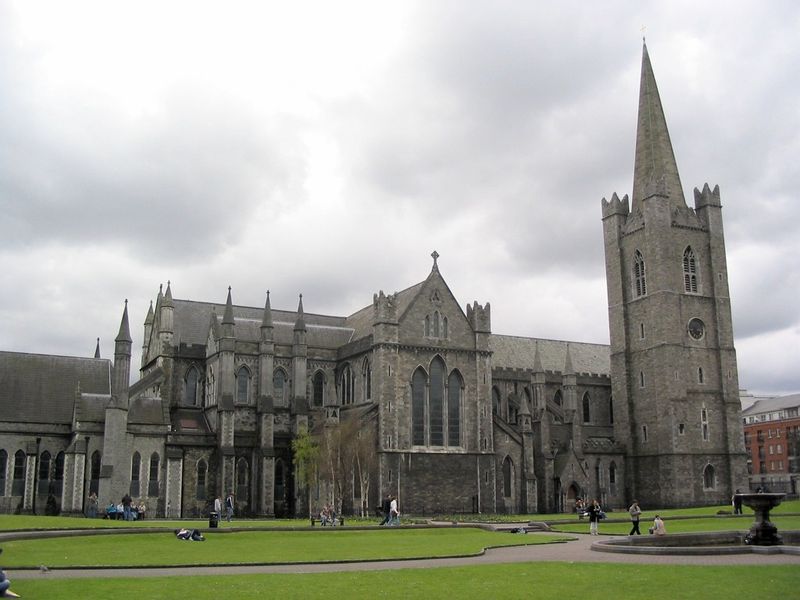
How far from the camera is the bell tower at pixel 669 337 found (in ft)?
257

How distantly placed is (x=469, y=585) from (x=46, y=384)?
2266 inches

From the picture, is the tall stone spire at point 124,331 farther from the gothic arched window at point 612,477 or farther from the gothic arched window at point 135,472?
the gothic arched window at point 612,477

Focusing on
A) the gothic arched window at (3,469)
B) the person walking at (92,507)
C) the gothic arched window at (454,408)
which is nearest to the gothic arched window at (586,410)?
the gothic arched window at (454,408)

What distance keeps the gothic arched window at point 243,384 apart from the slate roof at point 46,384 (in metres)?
A: 10.4

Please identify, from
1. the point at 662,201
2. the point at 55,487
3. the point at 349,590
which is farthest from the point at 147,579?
the point at 662,201

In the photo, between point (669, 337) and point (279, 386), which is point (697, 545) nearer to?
point (279, 386)

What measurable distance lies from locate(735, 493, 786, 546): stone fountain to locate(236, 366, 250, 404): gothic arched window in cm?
4790

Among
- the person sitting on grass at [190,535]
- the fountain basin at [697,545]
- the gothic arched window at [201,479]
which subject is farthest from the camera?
the gothic arched window at [201,479]

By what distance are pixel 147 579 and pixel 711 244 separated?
72639 millimetres

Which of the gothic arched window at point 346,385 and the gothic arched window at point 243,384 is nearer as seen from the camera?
the gothic arched window at point 243,384

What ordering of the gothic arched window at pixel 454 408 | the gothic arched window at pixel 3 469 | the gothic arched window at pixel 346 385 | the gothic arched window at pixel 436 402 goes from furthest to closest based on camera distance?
the gothic arched window at pixel 346 385 < the gothic arched window at pixel 454 408 < the gothic arched window at pixel 436 402 < the gothic arched window at pixel 3 469

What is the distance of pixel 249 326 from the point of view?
76938 millimetres

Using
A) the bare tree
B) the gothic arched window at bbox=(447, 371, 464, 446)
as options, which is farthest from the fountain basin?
the gothic arched window at bbox=(447, 371, 464, 446)

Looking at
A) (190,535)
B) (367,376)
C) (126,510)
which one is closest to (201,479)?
(126,510)
